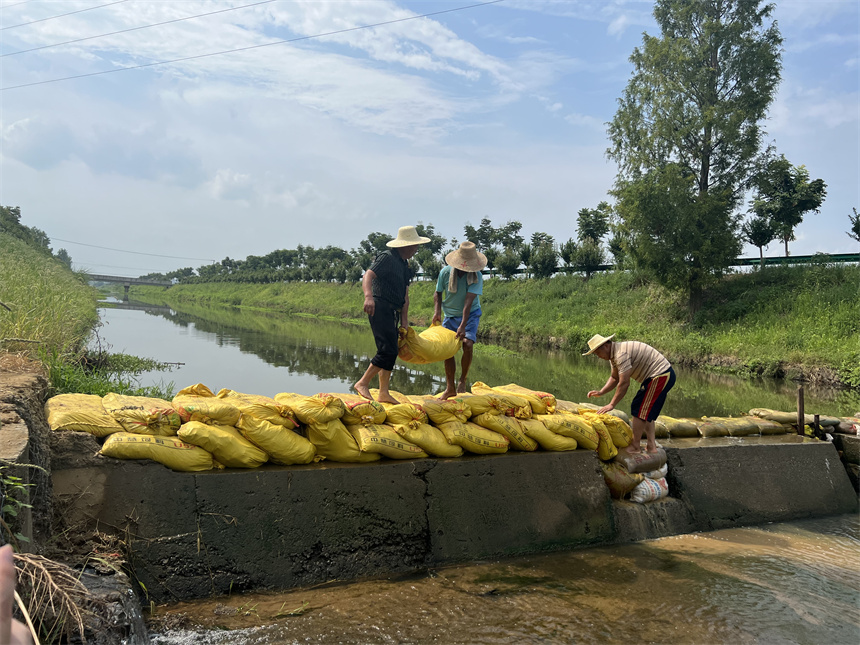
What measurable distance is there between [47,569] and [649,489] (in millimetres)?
3960

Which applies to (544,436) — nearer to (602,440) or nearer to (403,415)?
(602,440)

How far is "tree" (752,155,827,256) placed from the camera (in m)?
19.2

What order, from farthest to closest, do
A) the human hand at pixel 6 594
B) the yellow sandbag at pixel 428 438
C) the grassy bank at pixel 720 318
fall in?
the grassy bank at pixel 720 318
the yellow sandbag at pixel 428 438
the human hand at pixel 6 594

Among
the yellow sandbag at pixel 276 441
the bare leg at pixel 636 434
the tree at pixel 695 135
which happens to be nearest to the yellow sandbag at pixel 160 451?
the yellow sandbag at pixel 276 441

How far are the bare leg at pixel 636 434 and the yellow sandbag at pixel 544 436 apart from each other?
681 mm

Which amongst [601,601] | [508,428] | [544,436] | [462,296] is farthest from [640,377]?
[601,601]

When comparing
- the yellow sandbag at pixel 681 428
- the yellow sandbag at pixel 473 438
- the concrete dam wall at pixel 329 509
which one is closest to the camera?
the concrete dam wall at pixel 329 509

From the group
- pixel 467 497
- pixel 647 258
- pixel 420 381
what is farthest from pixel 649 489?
pixel 647 258

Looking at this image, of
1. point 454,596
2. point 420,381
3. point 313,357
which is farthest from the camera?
point 313,357

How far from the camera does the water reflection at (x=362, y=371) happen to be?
957cm

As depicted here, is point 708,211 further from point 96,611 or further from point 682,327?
point 96,611

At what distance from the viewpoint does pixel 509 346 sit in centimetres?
2069

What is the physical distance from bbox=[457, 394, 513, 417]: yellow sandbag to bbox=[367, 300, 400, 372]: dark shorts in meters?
0.57

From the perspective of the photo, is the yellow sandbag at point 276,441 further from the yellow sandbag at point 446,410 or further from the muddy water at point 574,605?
the yellow sandbag at point 446,410
